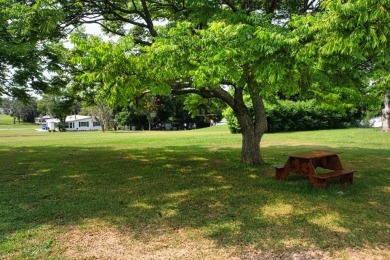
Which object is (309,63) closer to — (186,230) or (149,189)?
(186,230)

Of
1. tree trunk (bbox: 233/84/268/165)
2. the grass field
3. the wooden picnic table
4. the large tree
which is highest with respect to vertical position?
the large tree

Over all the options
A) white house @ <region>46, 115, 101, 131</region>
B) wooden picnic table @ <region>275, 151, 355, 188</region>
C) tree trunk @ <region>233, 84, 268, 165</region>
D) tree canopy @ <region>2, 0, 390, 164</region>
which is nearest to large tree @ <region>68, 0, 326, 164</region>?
tree canopy @ <region>2, 0, 390, 164</region>

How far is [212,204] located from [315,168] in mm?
3069

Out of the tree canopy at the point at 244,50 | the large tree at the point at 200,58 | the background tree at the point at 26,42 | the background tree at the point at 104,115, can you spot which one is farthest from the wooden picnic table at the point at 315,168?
the background tree at the point at 104,115

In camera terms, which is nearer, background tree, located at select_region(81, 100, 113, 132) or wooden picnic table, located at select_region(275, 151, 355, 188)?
wooden picnic table, located at select_region(275, 151, 355, 188)

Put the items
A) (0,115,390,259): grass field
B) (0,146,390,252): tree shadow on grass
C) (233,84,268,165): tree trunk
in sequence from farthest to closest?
(233,84,268,165): tree trunk, (0,146,390,252): tree shadow on grass, (0,115,390,259): grass field

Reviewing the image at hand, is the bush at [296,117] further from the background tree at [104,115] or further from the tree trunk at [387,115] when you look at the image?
the background tree at [104,115]

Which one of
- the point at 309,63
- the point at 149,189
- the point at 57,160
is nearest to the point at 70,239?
the point at 149,189

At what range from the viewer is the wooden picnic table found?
7215 mm

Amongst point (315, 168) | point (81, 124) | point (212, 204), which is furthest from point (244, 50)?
point (81, 124)

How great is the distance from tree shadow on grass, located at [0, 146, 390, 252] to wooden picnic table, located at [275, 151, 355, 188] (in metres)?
0.27

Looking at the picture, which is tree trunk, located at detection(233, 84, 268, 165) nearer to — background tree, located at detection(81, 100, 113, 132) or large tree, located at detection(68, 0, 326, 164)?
large tree, located at detection(68, 0, 326, 164)

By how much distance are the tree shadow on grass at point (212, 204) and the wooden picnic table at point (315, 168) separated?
27cm

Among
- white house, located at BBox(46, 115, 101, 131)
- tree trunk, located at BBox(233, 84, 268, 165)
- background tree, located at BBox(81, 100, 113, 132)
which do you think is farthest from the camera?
white house, located at BBox(46, 115, 101, 131)
